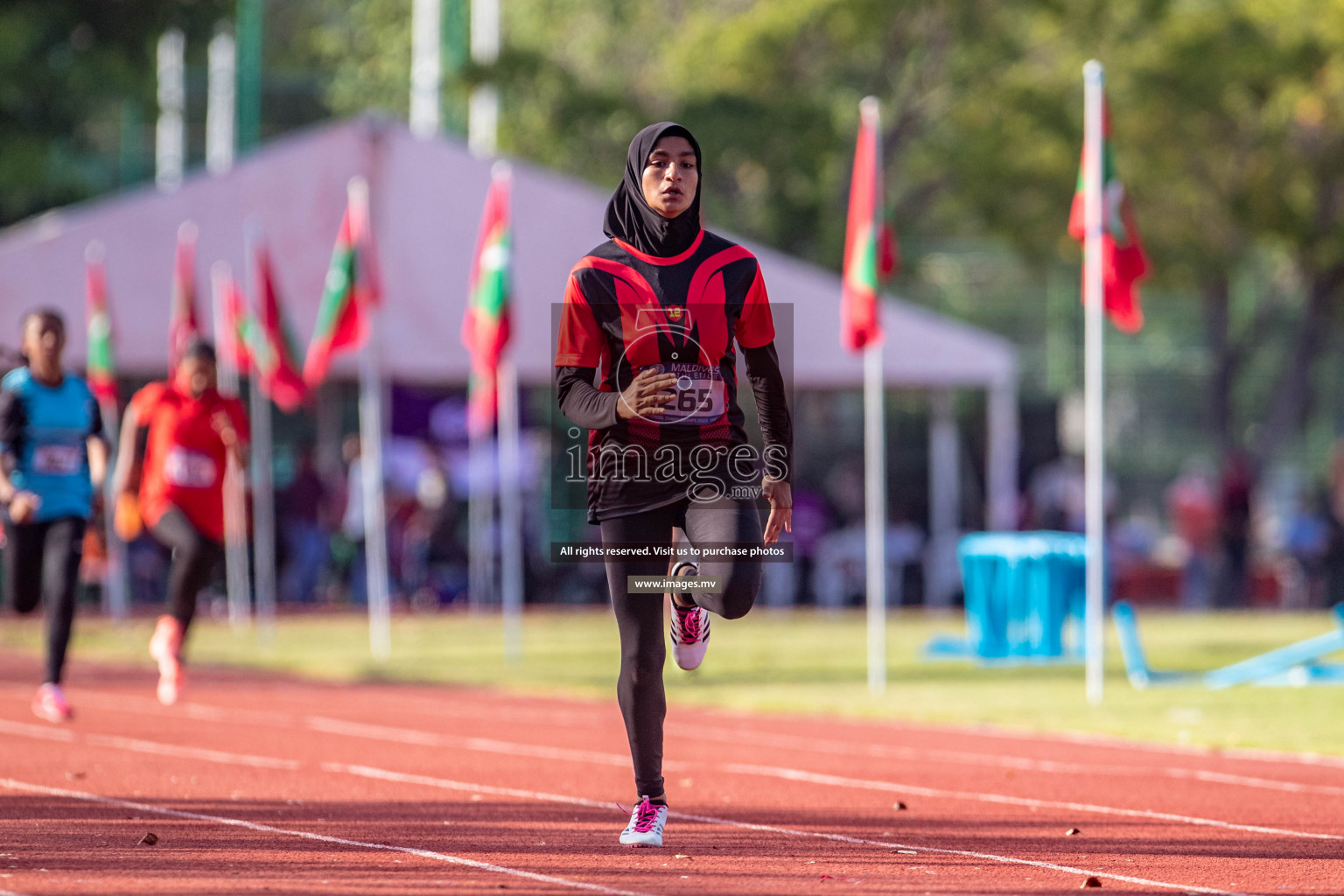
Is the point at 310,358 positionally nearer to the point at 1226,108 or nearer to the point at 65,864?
the point at 65,864

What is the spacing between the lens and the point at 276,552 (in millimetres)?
26172

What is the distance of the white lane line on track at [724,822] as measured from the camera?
627 centimetres

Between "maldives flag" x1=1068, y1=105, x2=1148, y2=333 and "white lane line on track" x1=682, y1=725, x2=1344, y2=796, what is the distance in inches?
187

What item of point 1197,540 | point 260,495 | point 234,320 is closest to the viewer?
point 234,320

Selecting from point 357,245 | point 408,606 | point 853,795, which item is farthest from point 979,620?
point 408,606

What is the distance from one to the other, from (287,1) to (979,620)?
48257 mm

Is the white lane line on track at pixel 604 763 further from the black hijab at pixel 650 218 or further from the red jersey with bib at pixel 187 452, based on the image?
the black hijab at pixel 650 218

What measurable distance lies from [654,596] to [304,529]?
19347mm

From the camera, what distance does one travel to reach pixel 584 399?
656 centimetres

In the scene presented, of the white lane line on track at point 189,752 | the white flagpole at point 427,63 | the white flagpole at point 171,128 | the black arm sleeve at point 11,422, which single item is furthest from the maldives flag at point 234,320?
the white flagpole at point 171,128

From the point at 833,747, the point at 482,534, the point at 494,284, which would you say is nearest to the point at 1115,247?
the point at 833,747

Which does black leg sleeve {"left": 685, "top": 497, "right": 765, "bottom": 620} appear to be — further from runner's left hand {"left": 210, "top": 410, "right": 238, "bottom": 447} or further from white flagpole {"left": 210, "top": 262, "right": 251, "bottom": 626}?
white flagpole {"left": 210, "top": 262, "right": 251, "bottom": 626}

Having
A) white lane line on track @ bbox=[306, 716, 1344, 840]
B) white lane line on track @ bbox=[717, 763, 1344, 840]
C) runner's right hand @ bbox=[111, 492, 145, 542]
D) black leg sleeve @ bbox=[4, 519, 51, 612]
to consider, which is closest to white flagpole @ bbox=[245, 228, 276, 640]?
runner's right hand @ bbox=[111, 492, 145, 542]

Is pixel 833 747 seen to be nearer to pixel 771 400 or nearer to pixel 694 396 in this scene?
pixel 771 400
